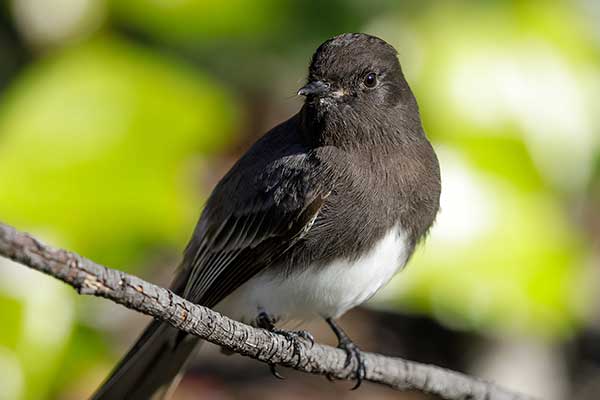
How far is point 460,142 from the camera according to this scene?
3.09m

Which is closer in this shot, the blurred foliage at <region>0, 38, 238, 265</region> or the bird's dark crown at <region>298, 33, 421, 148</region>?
the bird's dark crown at <region>298, 33, 421, 148</region>

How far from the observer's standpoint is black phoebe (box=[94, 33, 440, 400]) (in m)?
2.47

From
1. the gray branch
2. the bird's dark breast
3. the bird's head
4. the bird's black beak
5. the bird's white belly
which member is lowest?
the gray branch

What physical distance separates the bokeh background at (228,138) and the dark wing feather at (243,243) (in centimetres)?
33

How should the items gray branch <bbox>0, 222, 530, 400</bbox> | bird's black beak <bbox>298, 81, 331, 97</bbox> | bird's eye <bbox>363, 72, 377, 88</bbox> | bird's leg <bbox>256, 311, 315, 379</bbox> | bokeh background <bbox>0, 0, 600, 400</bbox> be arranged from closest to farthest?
gray branch <bbox>0, 222, 530, 400</bbox>
bird's leg <bbox>256, 311, 315, 379</bbox>
bird's black beak <bbox>298, 81, 331, 97</bbox>
bird's eye <bbox>363, 72, 377, 88</bbox>
bokeh background <bbox>0, 0, 600, 400</bbox>

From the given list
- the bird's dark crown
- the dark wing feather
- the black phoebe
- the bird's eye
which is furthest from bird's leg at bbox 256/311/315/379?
the bird's eye

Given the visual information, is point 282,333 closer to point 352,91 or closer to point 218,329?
point 218,329

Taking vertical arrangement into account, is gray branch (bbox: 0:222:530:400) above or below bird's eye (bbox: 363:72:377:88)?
below

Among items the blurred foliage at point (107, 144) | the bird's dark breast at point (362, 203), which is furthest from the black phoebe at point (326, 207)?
the blurred foliage at point (107, 144)

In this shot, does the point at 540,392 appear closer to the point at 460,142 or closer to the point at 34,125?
the point at 460,142

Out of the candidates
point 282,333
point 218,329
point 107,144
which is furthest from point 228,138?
point 218,329

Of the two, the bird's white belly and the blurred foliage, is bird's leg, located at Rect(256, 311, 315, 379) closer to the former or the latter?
the bird's white belly

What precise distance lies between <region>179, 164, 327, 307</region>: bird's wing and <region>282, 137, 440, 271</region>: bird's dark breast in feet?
0.11

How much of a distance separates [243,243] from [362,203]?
33 cm
